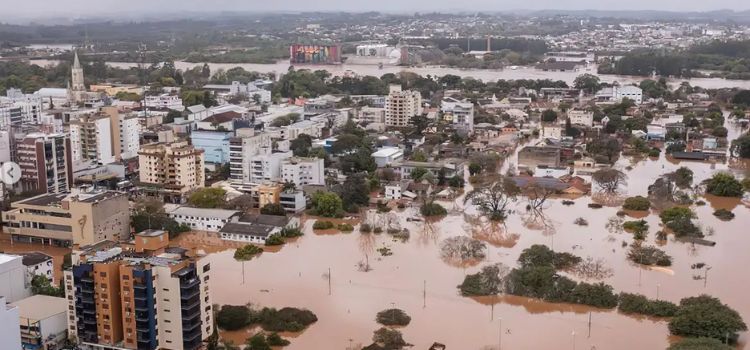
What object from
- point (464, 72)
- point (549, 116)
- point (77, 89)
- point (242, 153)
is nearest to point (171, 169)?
point (242, 153)

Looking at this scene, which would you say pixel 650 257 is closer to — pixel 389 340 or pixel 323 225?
pixel 389 340

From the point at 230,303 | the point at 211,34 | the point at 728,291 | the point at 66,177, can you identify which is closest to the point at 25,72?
the point at 211,34

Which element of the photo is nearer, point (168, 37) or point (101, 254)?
point (101, 254)

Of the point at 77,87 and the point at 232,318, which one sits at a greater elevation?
the point at 77,87

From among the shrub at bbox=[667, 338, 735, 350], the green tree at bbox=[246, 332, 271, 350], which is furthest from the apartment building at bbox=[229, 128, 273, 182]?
the shrub at bbox=[667, 338, 735, 350]

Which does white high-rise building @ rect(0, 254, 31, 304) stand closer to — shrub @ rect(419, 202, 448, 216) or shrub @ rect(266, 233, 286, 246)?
shrub @ rect(266, 233, 286, 246)

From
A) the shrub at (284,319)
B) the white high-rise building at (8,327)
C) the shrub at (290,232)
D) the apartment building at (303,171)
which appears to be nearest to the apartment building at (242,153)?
the apartment building at (303,171)

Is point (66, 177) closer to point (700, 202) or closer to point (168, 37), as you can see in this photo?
point (700, 202)
